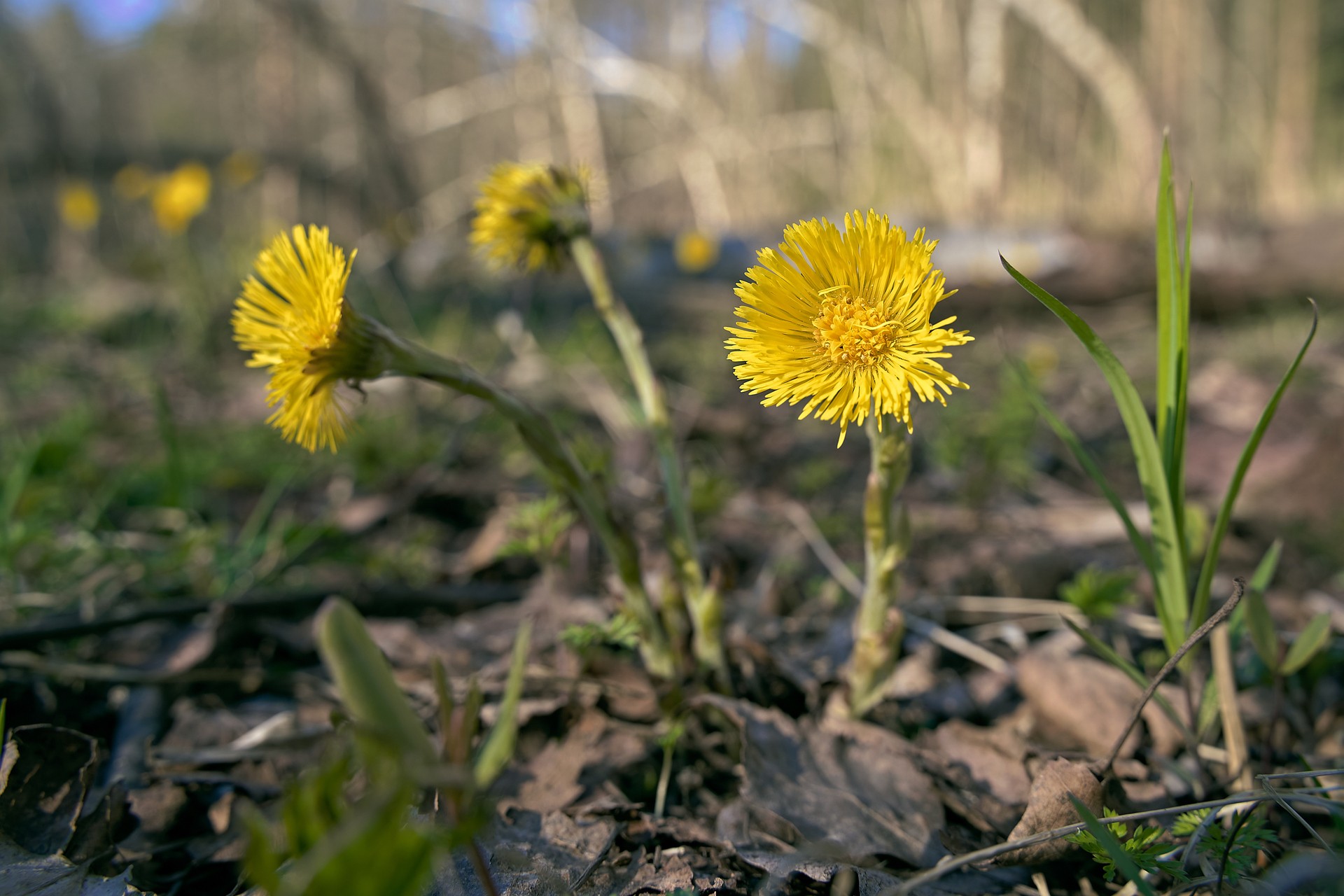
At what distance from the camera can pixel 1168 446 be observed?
3.28 feet

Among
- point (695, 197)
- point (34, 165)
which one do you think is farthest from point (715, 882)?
point (34, 165)

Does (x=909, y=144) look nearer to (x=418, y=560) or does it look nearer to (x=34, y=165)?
(x=418, y=560)

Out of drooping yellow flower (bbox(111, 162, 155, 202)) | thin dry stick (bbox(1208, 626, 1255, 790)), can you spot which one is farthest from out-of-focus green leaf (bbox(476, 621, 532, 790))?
drooping yellow flower (bbox(111, 162, 155, 202))

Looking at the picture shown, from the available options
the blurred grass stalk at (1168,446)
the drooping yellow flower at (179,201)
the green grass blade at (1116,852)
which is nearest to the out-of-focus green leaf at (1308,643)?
the blurred grass stalk at (1168,446)

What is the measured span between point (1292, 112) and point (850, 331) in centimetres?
950

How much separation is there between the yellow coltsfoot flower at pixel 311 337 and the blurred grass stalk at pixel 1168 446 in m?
0.94

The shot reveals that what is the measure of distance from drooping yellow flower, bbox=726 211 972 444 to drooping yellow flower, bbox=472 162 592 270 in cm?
44

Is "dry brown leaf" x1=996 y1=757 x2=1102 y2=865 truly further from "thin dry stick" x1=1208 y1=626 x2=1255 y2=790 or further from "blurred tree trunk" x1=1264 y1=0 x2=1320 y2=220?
"blurred tree trunk" x1=1264 y1=0 x2=1320 y2=220

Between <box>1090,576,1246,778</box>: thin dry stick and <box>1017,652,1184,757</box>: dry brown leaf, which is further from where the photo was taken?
<box>1017,652,1184,757</box>: dry brown leaf

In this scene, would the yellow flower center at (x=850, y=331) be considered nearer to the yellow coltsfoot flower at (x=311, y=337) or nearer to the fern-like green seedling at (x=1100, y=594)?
the yellow coltsfoot flower at (x=311, y=337)

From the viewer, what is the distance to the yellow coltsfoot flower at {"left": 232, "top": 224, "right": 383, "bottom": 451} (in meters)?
0.94

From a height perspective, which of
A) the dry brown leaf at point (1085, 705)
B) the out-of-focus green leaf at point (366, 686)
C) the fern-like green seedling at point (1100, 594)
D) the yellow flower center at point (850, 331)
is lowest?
the dry brown leaf at point (1085, 705)

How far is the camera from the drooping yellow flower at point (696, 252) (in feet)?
15.4

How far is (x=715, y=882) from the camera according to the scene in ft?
2.93
